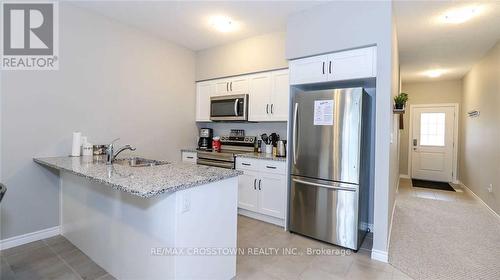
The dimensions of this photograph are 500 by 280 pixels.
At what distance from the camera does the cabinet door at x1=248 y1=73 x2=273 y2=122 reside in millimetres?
3578

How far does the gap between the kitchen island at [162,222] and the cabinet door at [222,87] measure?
7.49 ft

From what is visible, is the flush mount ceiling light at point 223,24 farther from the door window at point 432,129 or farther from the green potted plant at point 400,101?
the door window at point 432,129

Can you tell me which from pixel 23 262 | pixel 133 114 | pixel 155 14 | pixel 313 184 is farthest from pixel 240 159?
pixel 23 262

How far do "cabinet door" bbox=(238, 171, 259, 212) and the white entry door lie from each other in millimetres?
5510

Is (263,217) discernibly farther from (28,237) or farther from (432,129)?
(432,129)

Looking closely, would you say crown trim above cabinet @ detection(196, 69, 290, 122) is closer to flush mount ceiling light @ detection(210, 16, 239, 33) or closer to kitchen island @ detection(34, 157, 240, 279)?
flush mount ceiling light @ detection(210, 16, 239, 33)

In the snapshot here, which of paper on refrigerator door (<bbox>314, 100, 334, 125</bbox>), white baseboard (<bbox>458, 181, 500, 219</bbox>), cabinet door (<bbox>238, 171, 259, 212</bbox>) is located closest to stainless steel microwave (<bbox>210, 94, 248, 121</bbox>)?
cabinet door (<bbox>238, 171, 259, 212</bbox>)

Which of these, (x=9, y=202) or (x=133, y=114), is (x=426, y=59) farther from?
(x=9, y=202)

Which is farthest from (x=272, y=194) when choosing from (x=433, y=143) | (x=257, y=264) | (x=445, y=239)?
(x=433, y=143)

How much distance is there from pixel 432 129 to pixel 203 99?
6045mm

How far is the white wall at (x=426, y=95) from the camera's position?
20.2ft

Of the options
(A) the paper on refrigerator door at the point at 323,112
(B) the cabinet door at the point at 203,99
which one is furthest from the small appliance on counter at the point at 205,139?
(A) the paper on refrigerator door at the point at 323,112

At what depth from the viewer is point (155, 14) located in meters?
3.03

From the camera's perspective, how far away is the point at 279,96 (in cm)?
347
